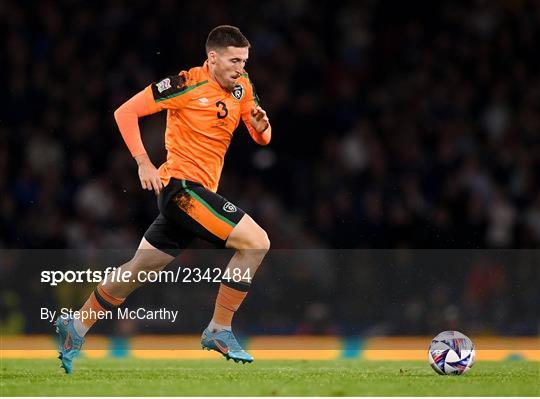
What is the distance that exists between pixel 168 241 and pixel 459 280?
5.08 meters

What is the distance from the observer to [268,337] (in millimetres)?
12828

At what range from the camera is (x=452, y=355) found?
8781 millimetres

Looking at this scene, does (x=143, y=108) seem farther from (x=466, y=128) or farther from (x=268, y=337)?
(x=466, y=128)

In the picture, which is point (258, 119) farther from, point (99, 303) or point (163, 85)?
point (99, 303)

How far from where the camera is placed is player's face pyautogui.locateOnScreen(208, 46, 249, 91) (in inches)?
349

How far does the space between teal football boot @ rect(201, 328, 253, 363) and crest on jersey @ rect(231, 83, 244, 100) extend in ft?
5.67

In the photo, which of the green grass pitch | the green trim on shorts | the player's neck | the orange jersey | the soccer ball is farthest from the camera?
the player's neck

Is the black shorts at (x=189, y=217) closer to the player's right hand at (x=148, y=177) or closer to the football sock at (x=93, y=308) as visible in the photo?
the player's right hand at (x=148, y=177)

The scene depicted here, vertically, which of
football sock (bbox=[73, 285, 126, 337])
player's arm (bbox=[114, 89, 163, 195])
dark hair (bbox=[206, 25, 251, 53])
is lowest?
football sock (bbox=[73, 285, 126, 337])

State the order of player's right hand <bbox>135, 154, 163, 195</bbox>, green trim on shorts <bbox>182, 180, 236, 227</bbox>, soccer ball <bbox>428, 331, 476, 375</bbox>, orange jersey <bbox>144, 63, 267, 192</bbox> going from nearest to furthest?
player's right hand <bbox>135, 154, 163, 195</bbox>, green trim on shorts <bbox>182, 180, 236, 227</bbox>, soccer ball <bbox>428, 331, 476, 375</bbox>, orange jersey <bbox>144, 63, 267, 192</bbox>

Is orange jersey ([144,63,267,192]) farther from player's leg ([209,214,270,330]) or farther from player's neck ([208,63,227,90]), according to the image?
player's leg ([209,214,270,330])

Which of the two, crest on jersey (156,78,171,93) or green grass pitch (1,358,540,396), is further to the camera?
crest on jersey (156,78,171,93)

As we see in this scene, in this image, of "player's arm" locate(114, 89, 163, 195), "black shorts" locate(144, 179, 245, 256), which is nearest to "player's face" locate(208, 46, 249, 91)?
"player's arm" locate(114, 89, 163, 195)

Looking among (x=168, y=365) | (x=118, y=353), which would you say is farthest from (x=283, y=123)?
(x=168, y=365)
